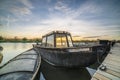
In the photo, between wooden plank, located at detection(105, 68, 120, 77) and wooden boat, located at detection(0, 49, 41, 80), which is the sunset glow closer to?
wooden boat, located at detection(0, 49, 41, 80)

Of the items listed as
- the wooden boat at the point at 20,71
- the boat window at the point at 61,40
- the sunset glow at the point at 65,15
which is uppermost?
the sunset glow at the point at 65,15

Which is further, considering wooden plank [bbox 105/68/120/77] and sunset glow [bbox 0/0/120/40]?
sunset glow [bbox 0/0/120/40]

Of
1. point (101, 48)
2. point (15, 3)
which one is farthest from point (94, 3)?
point (15, 3)

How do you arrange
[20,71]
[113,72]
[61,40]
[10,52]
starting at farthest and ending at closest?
[10,52]
[61,40]
[20,71]
[113,72]

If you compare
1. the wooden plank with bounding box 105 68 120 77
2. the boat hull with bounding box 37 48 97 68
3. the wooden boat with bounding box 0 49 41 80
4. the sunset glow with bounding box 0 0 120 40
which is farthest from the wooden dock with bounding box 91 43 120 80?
the sunset glow with bounding box 0 0 120 40

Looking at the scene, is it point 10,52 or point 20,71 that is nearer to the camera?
point 20,71

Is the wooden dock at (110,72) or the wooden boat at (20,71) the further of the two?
the wooden boat at (20,71)

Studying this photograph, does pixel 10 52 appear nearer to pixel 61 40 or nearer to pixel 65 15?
pixel 65 15

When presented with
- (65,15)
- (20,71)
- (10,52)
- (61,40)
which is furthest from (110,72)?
(10,52)

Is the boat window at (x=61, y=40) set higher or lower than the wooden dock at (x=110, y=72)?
higher

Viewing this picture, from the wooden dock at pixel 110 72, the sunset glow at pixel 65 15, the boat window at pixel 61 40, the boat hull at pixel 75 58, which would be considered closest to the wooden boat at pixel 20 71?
the boat hull at pixel 75 58

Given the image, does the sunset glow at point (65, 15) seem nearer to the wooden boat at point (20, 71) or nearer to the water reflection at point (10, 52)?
the water reflection at point (10, 52)

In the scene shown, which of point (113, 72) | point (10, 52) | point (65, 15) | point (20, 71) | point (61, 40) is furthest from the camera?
point (10, 52)

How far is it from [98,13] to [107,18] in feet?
2.92
